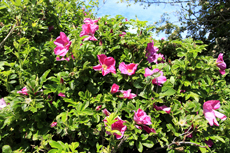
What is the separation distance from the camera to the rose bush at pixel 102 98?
48.8 inches

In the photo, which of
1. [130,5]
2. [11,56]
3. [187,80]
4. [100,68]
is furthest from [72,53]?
[130,5]

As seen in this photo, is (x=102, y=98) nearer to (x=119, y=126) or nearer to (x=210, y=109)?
(x=119, y=126)

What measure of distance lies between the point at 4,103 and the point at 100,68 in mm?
923

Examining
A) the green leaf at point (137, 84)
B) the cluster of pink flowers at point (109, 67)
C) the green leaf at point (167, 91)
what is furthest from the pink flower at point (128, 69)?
the green leaf at point (167, 91)

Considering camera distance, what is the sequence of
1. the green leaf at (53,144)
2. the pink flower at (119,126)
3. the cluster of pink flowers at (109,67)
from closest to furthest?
1. the green leaf at (53,144)
2. the pink flower at (119,126)
3. the cluster of pink flowers at (109,67)

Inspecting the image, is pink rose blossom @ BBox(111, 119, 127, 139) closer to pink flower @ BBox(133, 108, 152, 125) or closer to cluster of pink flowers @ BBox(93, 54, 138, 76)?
pink flower @ BBox(133, 108, 152, 125)

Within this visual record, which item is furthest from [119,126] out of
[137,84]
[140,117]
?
[137,84]

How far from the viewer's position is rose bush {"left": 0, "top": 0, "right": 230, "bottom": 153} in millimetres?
1238

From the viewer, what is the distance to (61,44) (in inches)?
52.0

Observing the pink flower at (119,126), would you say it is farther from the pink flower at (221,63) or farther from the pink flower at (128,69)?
the pink flower at (221,63)

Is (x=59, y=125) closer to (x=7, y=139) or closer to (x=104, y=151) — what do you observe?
(x=104, y=151)

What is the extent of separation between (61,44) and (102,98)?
569 mm

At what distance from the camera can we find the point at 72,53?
1.31 metres

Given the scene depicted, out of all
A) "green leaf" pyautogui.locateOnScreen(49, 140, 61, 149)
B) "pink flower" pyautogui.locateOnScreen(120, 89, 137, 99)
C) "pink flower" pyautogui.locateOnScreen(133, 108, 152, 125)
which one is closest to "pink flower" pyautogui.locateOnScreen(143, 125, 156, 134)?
"pink flower" pyautogui.locateOnScreen(133, 108, 152, 125)
